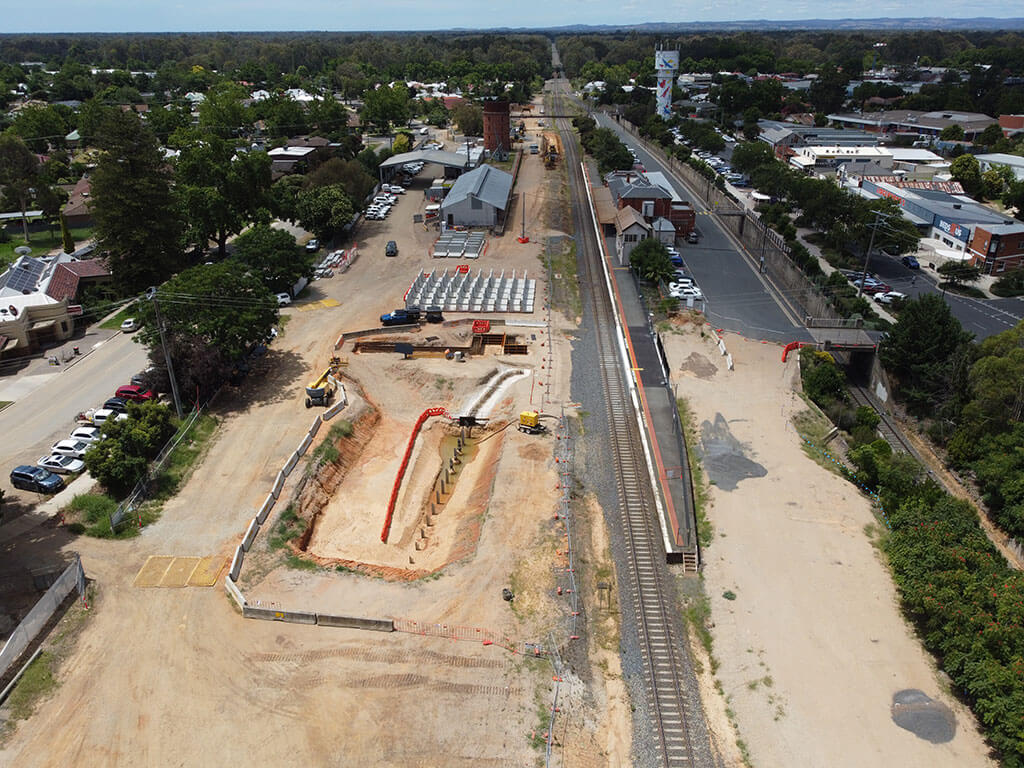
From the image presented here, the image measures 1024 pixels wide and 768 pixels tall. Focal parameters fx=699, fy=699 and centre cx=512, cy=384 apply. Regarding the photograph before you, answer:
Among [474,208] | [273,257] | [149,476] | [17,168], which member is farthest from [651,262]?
[17,168]

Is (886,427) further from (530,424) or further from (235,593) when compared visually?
(235,593)

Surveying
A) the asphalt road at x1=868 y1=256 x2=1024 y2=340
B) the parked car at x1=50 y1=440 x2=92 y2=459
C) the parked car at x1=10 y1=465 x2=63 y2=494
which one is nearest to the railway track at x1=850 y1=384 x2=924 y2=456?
the asphalt road at x1=868 y1=256 x2=1024 y2=340

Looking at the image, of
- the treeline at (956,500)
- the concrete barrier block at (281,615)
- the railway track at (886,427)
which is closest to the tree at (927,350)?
the treeline at (956,500)

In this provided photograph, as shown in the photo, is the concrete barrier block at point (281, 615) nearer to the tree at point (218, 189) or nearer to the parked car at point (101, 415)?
the parked car at point (101, 415)

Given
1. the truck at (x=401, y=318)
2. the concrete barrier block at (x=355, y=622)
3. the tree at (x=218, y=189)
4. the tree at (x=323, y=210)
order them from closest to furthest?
the concrete barrier block at (x=355, y=622), the truck at (x=401, y=318), the tree at (x=218, y=189), the tree at (x=323, y=210)

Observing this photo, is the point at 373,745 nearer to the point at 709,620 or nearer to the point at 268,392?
the point at 709,620
